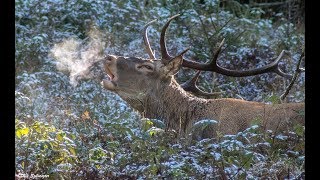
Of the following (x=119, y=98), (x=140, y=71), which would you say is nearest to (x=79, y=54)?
(x=119, y=98)

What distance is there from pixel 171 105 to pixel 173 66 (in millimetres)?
371

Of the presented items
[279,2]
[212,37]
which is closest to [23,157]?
[212,37]

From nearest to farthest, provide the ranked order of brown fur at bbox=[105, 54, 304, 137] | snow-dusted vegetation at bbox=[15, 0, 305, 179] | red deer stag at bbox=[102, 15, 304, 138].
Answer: snow-dusted vegetation at bbox=[15, 0, 305, 179], brown fur at bbox=[105, 54, 304, 137], red deer stag at bbox=[102, 15, 304, 138]

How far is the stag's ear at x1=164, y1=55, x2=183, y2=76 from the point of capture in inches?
317

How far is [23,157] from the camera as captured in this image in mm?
6137

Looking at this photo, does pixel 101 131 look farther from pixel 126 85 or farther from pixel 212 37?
pixel 212 37

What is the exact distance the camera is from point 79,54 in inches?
434

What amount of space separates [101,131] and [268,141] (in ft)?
5.59

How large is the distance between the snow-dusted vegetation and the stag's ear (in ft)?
1.81

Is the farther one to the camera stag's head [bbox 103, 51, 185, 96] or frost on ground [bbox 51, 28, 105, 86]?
frost on ground [bbox 51, 28, 105, 86]

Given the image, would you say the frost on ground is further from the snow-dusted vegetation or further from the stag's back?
the stag's back

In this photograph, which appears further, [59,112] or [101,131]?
[59,112]

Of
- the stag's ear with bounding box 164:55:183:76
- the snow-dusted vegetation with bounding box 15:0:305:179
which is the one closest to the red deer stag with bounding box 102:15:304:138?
the stag's ear with bounding box 164:55:183:76

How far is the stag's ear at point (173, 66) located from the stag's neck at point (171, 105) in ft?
0.42
